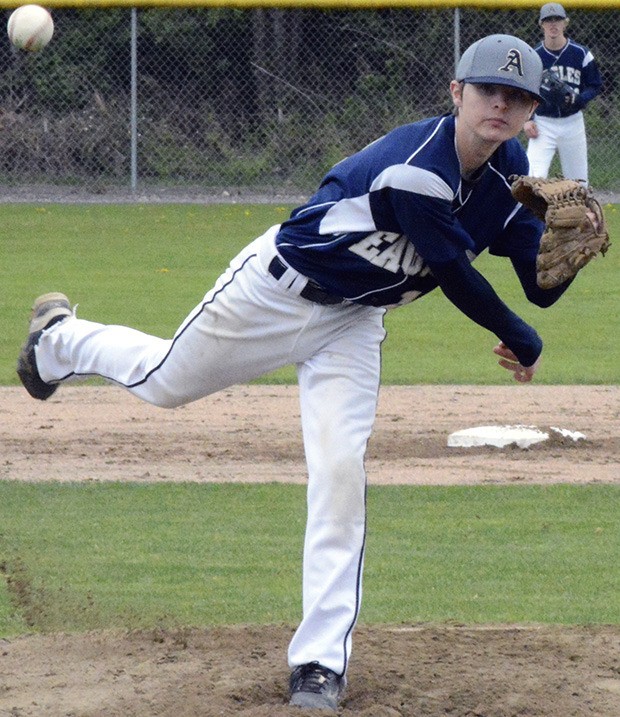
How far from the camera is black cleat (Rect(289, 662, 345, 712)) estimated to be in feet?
11.5

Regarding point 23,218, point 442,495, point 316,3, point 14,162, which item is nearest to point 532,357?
point 442,495

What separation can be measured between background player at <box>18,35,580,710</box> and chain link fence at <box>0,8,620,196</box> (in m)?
14.2

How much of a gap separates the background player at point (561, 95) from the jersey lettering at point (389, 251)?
27.7ft

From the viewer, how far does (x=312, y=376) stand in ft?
12.0

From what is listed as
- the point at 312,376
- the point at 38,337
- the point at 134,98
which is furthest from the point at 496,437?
the point at 134,98

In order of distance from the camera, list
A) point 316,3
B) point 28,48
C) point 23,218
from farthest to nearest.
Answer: point 23,218, point 316,3, point 28,48

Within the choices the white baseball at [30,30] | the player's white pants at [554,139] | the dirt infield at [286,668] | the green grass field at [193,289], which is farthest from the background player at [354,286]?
the white baseball at [30,30]

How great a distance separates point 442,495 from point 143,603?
1.90m

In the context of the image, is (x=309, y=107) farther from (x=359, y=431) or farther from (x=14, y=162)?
(x=359, y=431)

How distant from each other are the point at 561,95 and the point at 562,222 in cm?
898

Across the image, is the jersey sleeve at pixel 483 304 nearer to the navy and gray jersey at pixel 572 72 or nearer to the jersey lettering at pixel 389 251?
the jersey lettering at pixel 389 251

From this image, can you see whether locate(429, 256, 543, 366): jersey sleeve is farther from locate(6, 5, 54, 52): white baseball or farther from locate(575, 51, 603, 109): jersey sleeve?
locate(6, 5, 54, 52): white baseball

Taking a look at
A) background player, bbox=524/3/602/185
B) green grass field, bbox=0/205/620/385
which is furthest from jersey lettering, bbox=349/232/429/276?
background player, bbox=524/3/602/185

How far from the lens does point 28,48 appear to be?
495 inches
